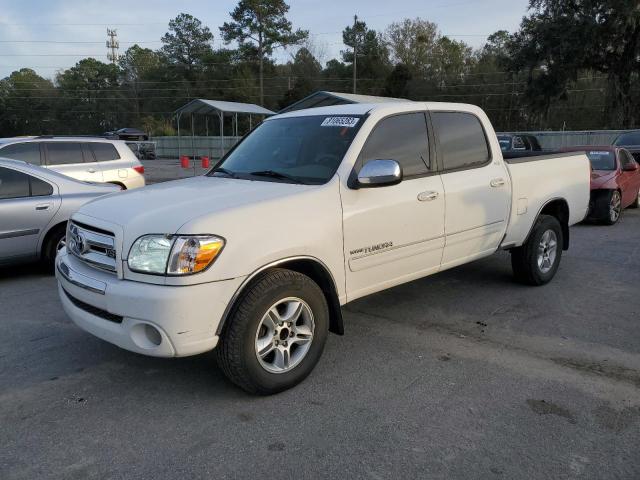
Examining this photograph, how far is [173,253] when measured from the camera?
9.99ft

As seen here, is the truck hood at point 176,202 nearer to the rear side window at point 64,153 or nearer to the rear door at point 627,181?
the rear side window at point 64,153

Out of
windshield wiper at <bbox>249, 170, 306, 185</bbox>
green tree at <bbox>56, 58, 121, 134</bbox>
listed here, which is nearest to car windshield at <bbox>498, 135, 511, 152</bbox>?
windshield wiper at <bbox>249, 170, 306, 185</bbox>

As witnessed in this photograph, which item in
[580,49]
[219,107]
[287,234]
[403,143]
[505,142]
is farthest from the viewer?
[580,49]

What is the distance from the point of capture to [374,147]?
162 inches

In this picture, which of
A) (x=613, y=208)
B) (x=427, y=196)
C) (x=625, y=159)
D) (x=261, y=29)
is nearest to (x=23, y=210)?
(x=427, y=196)

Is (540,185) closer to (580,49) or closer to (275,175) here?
(275,175)

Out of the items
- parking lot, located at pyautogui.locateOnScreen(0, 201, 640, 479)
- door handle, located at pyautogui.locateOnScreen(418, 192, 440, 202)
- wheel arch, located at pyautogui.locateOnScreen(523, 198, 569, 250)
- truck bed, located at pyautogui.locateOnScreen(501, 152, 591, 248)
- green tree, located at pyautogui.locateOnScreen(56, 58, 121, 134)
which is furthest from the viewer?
green tree, located at pyautogui.locateOnScreen(56, 58, 121, 134)

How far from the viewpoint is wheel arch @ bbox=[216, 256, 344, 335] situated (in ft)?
10.7

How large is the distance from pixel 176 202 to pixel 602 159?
33.3ft

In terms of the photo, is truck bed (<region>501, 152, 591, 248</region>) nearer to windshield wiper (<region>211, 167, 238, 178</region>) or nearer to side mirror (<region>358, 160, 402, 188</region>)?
side mirror (<region>358, 160, 402, 188</region>)

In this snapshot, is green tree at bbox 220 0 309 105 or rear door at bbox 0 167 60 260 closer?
rear door at bbox 0 167 60 260

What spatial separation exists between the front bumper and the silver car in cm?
351

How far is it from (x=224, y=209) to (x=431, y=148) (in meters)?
2.07

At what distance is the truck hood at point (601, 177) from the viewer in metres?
10.4
